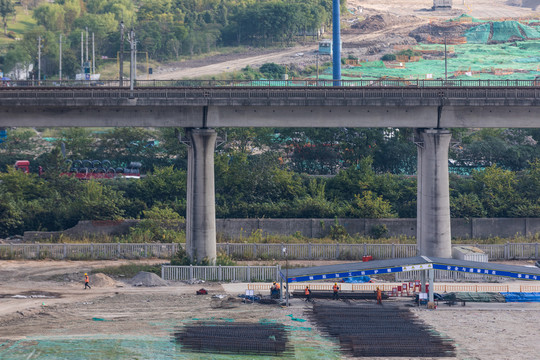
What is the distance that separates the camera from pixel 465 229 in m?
73.9

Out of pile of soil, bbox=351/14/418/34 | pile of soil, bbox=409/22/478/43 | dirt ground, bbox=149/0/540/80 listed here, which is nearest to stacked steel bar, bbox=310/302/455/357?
dirt ground, bbox=149/0/540/80

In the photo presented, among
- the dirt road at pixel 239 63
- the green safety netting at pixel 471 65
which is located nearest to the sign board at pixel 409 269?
the dirt road at pixel 239 63

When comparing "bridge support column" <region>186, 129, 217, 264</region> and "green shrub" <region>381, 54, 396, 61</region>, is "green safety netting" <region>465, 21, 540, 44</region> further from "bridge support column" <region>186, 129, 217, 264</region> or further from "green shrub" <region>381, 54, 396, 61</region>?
"bridge support column" <region>186, 129, 217, 264</region>

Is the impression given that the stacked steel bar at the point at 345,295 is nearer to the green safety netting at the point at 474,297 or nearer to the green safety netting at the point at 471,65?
the green safety netting at the point at 474,297

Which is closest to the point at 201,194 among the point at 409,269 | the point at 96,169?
the point at 409,269

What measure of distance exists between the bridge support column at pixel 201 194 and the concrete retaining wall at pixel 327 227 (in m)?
13.0

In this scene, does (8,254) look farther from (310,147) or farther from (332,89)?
(310,147)

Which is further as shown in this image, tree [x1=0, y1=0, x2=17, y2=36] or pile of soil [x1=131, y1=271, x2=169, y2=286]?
tree [x1=0, y1=0, x2=17, y2=36]

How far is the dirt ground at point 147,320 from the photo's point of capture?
40500 millimetres

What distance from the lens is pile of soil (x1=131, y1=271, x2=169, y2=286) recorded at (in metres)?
54.3

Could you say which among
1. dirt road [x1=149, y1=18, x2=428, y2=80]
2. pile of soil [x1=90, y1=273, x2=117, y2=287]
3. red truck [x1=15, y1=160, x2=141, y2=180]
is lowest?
pile of soil [x1=90, y1=273, x2=117, y2=287]

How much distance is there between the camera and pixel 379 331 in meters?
43.6

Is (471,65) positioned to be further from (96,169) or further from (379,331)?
(379,331)

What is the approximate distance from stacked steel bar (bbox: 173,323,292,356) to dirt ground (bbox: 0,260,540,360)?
2.26 ft
